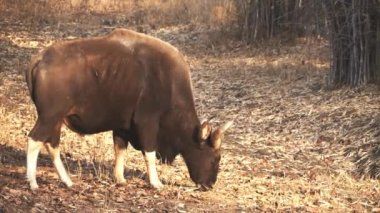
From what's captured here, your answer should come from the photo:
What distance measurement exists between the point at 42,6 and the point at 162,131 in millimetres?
16055

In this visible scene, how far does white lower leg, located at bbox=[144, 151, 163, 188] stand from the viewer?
704 cm

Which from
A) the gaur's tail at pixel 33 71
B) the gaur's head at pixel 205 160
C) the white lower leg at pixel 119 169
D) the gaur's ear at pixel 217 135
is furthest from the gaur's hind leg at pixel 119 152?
the gaur's tail at pixel 33 71

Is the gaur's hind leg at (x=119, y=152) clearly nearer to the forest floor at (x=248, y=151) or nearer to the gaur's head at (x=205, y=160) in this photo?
the forest floor at (x=248, y=151)

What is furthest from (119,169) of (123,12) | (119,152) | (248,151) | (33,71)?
(123,12)

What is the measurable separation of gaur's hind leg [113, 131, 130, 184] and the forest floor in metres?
0.10

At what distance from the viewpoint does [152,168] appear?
7074 mm

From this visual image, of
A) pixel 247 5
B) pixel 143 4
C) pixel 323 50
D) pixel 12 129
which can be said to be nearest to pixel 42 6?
pixel 143 4

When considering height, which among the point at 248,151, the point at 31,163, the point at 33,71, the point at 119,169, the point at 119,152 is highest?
the point at 33,71

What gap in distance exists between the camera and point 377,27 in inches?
436

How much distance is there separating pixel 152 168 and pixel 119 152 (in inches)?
17.8

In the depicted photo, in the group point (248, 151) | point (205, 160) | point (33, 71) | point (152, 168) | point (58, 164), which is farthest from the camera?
point (248, 151)

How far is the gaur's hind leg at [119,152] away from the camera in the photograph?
7223 millimetres

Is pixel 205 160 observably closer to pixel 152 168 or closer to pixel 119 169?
pixel 152 168

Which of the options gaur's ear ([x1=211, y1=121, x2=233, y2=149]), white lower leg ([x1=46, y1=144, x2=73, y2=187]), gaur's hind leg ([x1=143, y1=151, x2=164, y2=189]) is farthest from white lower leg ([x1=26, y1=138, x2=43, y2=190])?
gaur's ear ([x1=211, y1=121, x2=233, y2=149])
